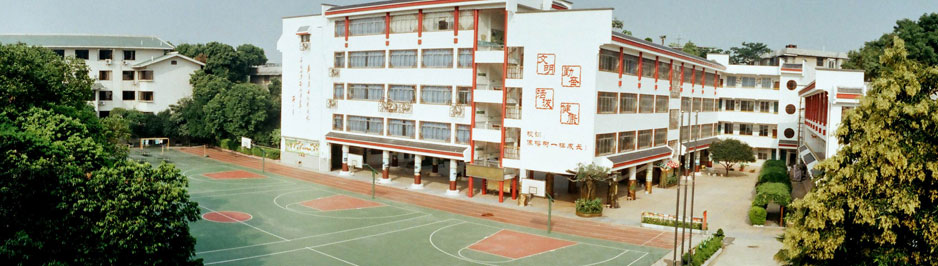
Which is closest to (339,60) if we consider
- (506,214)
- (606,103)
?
(506,214)

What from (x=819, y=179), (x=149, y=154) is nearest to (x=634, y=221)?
(x=819, y=179)

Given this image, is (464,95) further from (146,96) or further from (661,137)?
(146,96)

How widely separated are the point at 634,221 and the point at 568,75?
9615 millimetres

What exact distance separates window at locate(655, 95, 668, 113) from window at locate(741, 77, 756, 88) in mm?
22158

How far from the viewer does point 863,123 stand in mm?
18750

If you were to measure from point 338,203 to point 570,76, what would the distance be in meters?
16.8

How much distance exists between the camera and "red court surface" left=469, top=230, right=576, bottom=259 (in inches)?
1259

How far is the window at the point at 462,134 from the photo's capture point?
4647cm

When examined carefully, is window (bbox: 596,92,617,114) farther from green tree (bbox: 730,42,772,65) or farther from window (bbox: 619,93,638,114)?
green tree (bbox: 730,42,772,65)

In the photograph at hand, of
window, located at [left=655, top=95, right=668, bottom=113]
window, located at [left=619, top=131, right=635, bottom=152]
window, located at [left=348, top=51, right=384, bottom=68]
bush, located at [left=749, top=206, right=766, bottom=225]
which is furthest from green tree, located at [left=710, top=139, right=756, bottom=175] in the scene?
window, located at [left=348, top=51, right=384, bottom=68]

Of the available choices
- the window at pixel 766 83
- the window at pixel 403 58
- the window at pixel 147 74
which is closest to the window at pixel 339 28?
the window at pixel 403 58

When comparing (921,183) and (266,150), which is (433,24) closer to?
(266,150)

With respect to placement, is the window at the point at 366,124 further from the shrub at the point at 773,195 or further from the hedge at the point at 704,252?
the hedge at the point at 704,252

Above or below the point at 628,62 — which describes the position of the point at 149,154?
below
